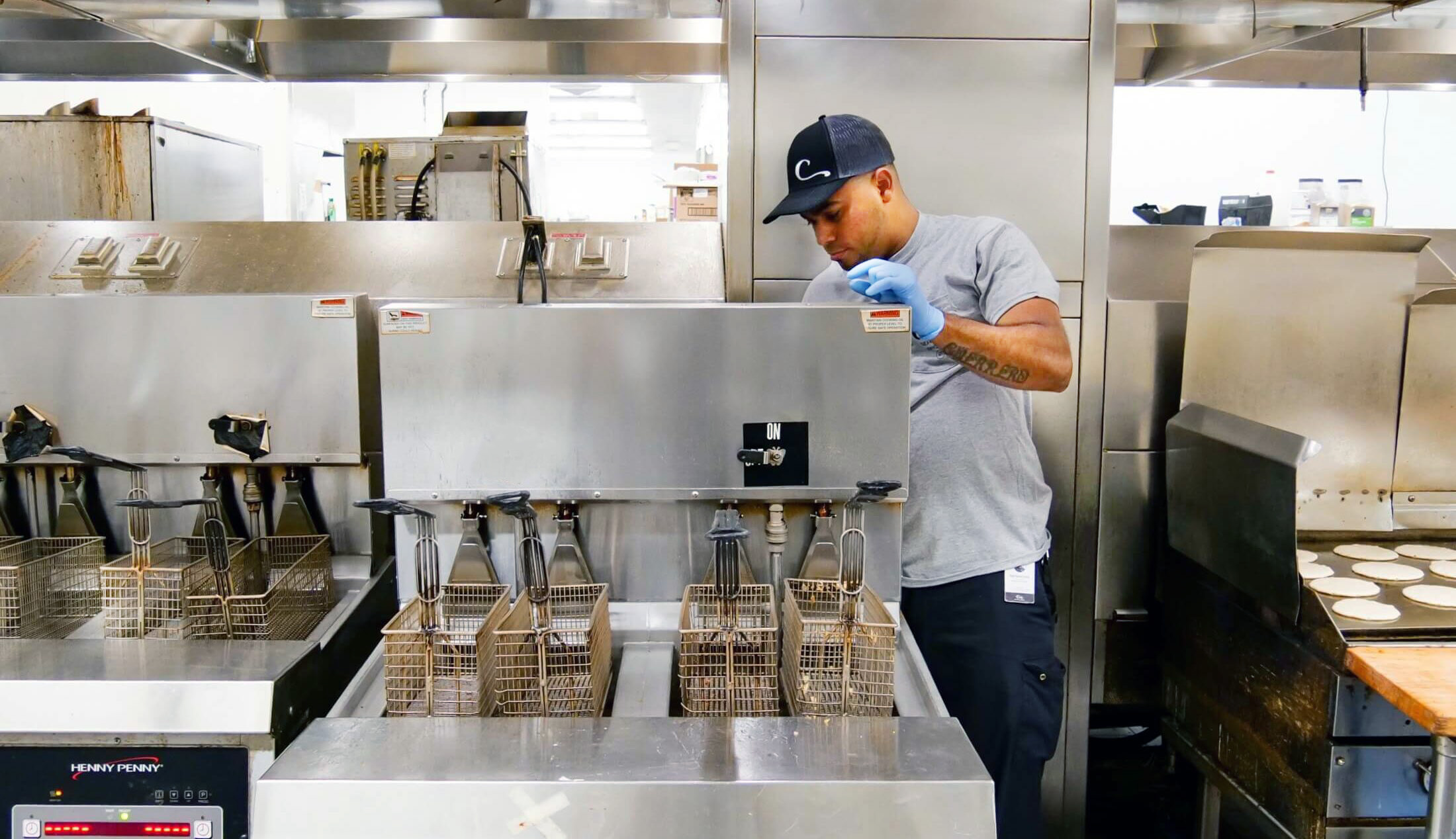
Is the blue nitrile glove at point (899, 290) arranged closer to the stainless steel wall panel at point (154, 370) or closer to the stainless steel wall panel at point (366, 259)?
the stainless steel wall panel at point (366, 259)

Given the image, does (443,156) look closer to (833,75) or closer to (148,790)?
(833,75)

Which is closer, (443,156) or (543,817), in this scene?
(543,817)

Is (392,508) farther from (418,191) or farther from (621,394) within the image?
(418,191)

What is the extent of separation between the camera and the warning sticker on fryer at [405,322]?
124 cm

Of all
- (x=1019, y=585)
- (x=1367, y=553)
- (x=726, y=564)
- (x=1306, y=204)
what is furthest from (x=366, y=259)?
(x=1306, y=204)

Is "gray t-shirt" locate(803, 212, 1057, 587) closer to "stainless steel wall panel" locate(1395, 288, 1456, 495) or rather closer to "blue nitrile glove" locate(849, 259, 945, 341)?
"blue nitrile glove" locate(849, 259, 945, 341)

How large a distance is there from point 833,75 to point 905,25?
0.64 ft

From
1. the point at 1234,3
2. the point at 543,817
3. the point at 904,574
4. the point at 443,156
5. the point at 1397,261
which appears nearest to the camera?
the point at 543,817

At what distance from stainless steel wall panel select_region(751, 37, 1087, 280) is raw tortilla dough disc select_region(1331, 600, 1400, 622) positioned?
34.8 inches

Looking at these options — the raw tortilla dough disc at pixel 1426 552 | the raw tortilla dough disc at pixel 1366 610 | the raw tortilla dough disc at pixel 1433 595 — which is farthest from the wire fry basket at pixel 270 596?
the raw tortilla dough disc at pixel 1426 552

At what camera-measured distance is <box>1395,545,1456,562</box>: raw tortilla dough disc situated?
6.51ft

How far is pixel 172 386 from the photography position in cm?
145

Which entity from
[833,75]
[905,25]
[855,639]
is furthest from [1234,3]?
[855,639]

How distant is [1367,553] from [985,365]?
1.24 m
